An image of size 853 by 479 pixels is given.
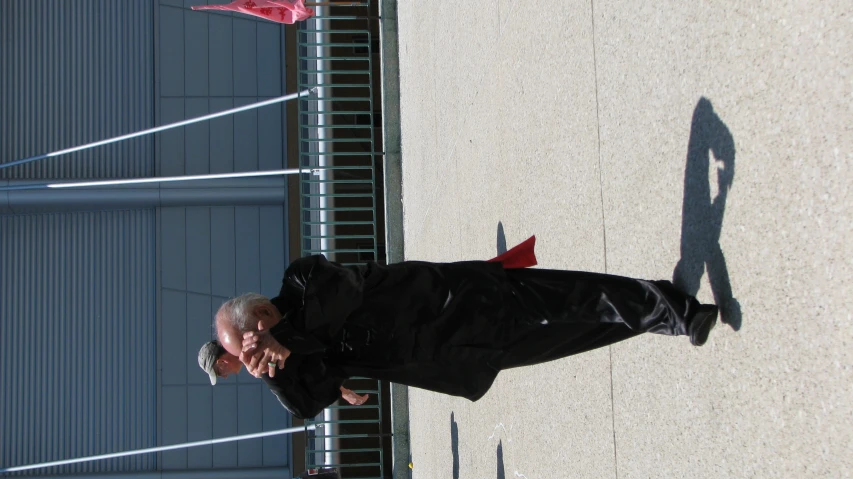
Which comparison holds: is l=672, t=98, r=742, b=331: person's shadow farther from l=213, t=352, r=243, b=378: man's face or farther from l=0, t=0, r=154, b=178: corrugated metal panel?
l=0, t=0, r=154, b=178: corrugated metal panel

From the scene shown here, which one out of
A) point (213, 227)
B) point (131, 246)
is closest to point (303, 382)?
point (213, 227)

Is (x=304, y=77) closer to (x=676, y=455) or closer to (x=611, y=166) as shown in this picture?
(x=611, y=166)

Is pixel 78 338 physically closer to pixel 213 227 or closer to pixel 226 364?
pixel 213 227

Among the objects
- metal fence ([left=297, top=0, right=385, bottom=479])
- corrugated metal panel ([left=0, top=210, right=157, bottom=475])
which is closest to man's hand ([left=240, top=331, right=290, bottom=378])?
metal fence ([left=297, top=0, right=385, bottom=479])

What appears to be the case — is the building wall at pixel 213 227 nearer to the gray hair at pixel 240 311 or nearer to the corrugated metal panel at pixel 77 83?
the corrugated metal panel at pixel 77 83

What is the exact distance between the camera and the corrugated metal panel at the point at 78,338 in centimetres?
1627

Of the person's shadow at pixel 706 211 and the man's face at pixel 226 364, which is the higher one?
the person's shadow at pixel 706 211

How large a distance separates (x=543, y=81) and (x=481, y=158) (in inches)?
69.9

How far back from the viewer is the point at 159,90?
1683 cm

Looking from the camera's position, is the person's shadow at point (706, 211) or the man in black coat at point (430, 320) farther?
the man in black coat at point (430, 320)

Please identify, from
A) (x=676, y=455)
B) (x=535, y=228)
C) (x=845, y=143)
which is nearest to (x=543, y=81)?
(x=535, y=228)

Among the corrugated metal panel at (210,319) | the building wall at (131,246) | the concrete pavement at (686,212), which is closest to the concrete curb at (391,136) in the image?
the concrete pavement at (686,212)

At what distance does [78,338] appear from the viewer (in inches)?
651

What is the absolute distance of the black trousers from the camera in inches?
138
